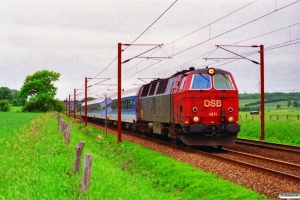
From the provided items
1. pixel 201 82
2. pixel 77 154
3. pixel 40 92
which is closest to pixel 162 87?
pixel 201 82

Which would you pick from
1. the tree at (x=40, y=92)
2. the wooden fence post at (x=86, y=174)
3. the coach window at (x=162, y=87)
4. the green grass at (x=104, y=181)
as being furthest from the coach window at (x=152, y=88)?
the tree at (x=40, y=92)

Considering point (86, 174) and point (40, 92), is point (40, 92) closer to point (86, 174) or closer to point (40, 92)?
point (40, 92)

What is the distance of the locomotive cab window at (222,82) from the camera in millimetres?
21125

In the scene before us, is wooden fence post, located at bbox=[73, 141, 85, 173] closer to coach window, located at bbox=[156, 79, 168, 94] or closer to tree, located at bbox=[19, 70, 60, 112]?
coach window, located at bbox=[156, 79, 168, 94]

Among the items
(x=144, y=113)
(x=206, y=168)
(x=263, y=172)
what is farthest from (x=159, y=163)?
(x=144, y=113)

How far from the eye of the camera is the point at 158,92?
84.9 feet

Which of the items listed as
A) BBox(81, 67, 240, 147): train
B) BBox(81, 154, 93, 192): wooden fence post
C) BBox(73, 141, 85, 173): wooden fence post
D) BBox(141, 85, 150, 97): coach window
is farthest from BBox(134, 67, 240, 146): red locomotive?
BBox(81, 154, 93, 192): wooden fence post

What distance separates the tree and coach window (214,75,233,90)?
9667cm

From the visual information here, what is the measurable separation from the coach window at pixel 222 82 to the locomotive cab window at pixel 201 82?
13.8 inches

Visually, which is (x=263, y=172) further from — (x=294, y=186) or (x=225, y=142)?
(x=225, y=142)

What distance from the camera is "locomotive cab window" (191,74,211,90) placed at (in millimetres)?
20844

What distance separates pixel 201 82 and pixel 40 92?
3869 inches

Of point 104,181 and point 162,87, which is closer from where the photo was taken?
point 104,181

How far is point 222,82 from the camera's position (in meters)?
21.3
